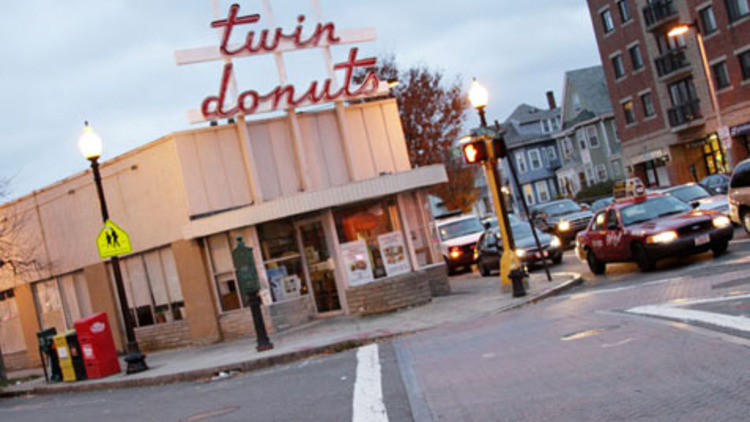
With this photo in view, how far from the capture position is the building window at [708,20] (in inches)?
1624

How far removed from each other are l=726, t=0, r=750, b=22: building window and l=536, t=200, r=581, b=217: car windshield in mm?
14494

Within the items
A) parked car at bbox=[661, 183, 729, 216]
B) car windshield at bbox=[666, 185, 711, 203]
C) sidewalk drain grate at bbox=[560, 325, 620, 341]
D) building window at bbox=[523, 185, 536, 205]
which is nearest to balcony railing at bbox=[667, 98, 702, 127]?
parked car at bbox=[661, 183, 729, 216]

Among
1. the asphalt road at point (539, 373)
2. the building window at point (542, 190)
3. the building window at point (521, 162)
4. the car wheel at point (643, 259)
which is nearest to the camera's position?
the asphalt road at point (539, 373)

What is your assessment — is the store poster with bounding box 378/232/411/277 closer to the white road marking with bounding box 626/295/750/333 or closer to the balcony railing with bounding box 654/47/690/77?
the white road marking with bounding box 626/295/750/333

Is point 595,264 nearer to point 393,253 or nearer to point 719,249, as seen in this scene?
point 719,249

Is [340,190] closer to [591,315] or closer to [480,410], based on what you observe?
[591,315]

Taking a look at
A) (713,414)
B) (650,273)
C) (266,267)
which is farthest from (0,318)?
(713,414)

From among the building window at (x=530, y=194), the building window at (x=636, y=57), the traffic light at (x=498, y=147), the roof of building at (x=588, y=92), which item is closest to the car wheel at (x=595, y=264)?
the traffic light at (x=498, y=147)

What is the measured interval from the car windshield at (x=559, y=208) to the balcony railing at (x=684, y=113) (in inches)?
638

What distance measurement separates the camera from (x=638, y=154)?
2026 inches

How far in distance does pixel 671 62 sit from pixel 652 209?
30.8 meters

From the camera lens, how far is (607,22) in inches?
2016

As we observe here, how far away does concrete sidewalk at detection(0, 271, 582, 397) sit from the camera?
14914 millimetres

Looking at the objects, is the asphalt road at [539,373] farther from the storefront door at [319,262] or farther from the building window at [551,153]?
the building window at [551,153]
